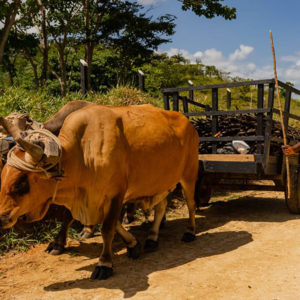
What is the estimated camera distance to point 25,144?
126 inches

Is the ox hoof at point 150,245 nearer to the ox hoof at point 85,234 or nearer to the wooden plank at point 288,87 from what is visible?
the ox hoof at point 85,234

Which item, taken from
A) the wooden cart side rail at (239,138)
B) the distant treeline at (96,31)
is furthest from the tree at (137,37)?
the wooden cart side rail at (239,138)

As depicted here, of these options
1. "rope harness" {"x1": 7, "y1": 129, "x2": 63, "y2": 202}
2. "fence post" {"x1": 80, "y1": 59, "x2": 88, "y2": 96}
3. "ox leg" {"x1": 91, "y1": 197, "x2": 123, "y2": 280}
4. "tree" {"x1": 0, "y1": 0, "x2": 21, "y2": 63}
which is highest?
"tree" {"x1": 0, "y1": 0, "x2": 21, "y2": 63}

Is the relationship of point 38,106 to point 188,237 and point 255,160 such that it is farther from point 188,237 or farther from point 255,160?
point 255,160

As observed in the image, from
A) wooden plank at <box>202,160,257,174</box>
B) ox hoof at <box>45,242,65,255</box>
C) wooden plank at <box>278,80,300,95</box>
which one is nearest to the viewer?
ox hoof at <box>45,242,65,255</box>

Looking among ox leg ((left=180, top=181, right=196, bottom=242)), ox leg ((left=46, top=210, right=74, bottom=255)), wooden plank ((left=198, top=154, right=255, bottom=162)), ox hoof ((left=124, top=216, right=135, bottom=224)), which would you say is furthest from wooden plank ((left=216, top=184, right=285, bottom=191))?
ox leg ((left=46, top=210, right=74, bottom=255))

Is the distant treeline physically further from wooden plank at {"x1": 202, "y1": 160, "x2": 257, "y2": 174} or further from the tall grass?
wooden plank at {"x1": 202, "y1": 160, "x2": 257, "y2": 174}

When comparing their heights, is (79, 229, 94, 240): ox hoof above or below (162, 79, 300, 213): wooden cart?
below

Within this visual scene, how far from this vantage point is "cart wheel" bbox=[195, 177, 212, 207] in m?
6.61

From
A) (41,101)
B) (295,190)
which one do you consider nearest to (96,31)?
(41,101)

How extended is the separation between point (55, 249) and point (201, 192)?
10.1 feet

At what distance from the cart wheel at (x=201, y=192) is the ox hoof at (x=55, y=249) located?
2.76 meters

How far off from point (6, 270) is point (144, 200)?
1.74m

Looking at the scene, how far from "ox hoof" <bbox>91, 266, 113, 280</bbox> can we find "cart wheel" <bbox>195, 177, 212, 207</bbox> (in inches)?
122
